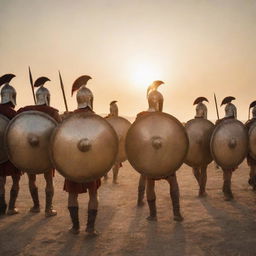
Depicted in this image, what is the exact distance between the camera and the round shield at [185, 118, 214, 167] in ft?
22.7

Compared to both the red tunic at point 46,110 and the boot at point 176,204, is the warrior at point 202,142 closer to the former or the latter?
the boot at point 176,204

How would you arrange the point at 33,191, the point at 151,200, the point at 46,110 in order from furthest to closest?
the point at 33,191
the point at 151,200
the point at 46,110

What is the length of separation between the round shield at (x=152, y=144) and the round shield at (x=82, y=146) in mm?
583

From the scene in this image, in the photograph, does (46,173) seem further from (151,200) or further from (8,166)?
(151,200)

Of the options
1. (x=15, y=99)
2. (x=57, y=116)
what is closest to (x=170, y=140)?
(x=57, y=116)

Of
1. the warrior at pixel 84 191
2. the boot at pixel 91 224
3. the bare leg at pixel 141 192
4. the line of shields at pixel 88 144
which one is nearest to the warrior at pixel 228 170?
the bare leg at pixel 141 192

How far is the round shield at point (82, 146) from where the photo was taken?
184 inches

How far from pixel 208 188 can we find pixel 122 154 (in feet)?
9.99

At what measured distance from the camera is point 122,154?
749 centimetres

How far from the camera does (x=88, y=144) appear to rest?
4.64m

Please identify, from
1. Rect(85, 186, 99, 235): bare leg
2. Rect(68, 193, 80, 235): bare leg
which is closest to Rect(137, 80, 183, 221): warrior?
Rect(85, 186, 99, 235): bare leg

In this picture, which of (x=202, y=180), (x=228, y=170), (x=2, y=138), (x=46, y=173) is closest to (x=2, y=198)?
(x=46, y=173)

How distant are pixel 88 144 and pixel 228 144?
3.22 m

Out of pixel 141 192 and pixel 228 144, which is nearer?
pixel 228 144
